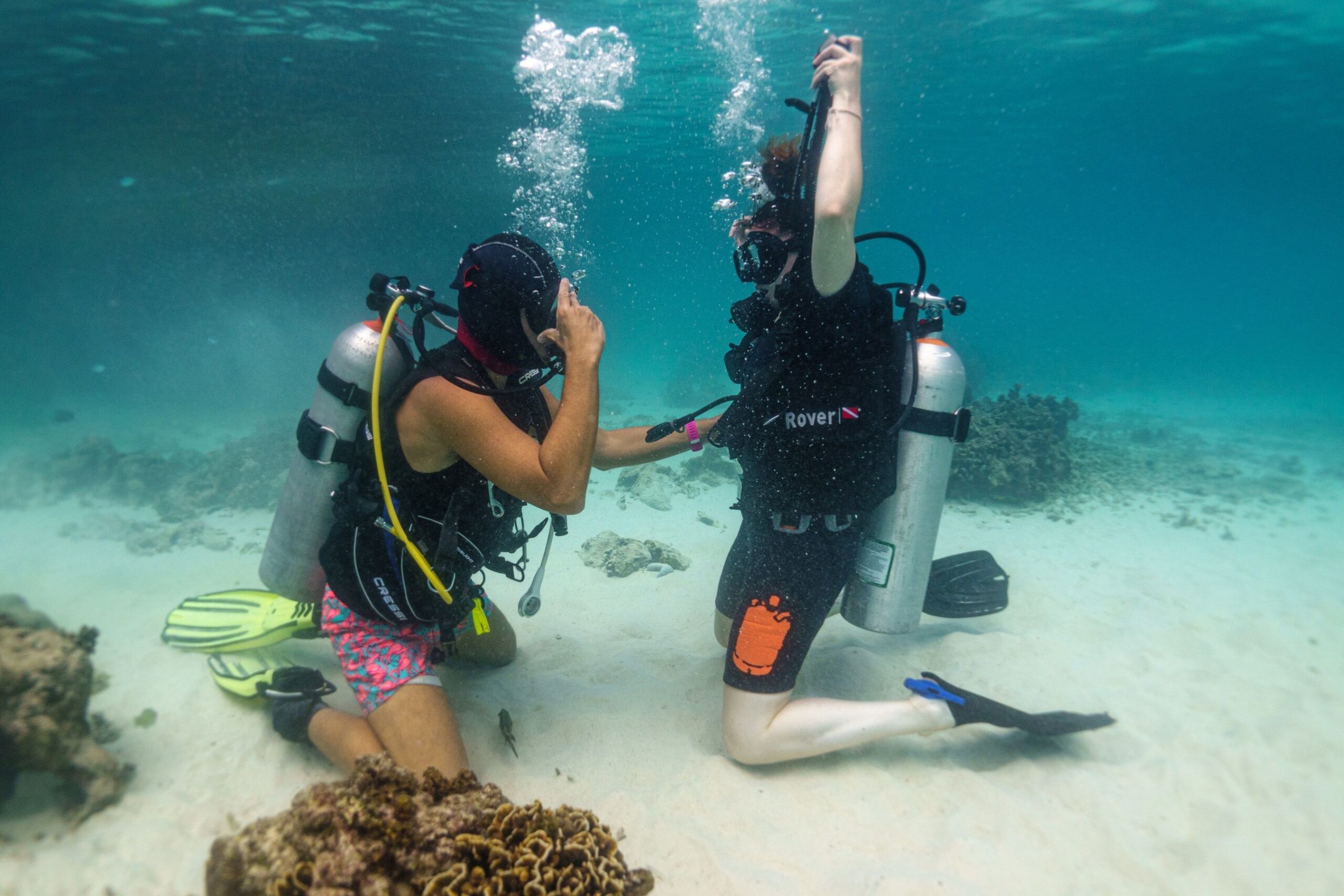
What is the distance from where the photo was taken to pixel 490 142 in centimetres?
2328

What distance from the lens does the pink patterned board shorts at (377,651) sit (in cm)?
315

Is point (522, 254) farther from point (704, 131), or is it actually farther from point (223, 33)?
point (704, 131)

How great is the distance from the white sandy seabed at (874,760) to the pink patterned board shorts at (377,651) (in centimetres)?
64

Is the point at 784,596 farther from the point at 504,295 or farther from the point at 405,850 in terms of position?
the point at 504,295

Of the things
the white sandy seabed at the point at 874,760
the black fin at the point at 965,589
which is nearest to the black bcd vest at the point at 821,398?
the white sandy seabed at the point at 874,760

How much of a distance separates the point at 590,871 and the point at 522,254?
8.85 ft

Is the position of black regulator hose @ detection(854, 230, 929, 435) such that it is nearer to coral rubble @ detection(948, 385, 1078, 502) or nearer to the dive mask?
the dive mask

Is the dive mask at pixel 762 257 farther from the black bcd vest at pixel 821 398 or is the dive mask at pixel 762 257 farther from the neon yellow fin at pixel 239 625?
the neon yellow fin at pixel 239 625

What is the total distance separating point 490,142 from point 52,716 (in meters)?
25.4

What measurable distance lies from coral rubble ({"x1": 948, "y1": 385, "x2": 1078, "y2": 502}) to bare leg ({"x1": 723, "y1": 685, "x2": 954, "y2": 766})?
693cm

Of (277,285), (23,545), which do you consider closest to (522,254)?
(23,545)

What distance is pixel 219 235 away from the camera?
3622 cm

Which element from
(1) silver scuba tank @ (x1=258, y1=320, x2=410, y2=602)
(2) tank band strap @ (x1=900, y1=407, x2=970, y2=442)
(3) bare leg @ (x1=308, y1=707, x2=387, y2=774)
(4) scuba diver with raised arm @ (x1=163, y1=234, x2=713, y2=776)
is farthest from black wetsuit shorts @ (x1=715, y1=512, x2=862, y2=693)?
(1) silver scuba tank @ (x1=258, y1=320, x2=410, y2=602)

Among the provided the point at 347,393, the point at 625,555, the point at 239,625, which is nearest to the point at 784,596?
the point at 347,393
